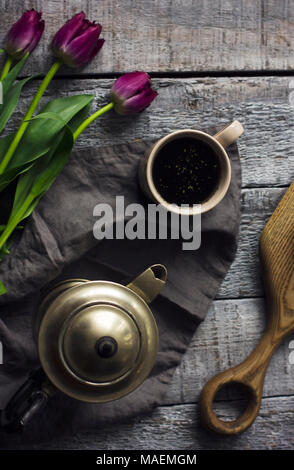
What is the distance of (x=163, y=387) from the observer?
2.72 feet

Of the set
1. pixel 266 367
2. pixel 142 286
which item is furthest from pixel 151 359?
pixel 266 367

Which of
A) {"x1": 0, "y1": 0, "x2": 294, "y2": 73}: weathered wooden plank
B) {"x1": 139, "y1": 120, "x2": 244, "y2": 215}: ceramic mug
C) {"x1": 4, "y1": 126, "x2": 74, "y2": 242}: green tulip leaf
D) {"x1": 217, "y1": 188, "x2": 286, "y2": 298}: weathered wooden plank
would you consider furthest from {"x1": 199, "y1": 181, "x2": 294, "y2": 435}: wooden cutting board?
{"x1": 4, "y1": 126, "x2": 74, "y2": 242}: green tulip leaf

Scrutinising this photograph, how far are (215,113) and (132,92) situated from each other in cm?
14

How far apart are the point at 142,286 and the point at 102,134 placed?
0.78ft

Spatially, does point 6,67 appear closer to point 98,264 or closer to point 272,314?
point 98,264

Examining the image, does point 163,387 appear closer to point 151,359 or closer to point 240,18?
point 151,359

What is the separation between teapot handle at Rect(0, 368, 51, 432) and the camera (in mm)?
711

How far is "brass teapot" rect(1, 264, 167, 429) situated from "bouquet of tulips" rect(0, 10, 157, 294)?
0.10 meters

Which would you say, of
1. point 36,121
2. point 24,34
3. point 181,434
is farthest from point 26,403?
point 24,34

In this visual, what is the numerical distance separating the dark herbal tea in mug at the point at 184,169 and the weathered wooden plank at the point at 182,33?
0.46 ft

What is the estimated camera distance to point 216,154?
762 mm

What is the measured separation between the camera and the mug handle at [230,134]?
2.51ft

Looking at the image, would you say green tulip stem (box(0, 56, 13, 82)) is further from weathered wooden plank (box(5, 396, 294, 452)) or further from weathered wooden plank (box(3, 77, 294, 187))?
weathered wooden plank (box(5, 396, 294, 452))

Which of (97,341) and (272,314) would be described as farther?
(272,314)
